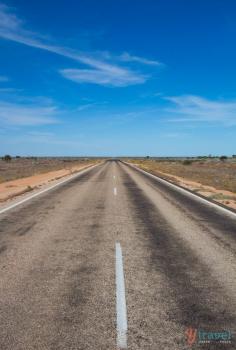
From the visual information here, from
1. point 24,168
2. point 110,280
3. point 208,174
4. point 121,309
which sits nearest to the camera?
point 121,309

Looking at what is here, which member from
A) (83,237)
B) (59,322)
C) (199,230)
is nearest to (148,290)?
(59,322)

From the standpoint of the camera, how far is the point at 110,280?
641 centimetres

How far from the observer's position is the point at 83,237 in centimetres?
975

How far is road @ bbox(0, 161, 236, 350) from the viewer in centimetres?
452

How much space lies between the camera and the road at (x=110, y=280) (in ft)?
14.8

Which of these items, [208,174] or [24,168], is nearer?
[208,174]

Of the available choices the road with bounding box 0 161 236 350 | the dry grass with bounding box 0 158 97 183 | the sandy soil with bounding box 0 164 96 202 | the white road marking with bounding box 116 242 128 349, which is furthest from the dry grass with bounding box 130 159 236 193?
the white road marking with bounding box 116 242 128 349

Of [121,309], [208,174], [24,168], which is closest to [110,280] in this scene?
[121,309]

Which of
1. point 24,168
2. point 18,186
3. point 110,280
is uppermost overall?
point 110,280

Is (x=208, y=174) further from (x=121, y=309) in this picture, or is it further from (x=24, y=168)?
(x=121, y=309)

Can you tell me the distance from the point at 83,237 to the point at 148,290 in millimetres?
4039

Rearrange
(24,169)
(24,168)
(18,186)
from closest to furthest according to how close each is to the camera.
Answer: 1. (18,186)
2. (24,169)
3. (24,168)

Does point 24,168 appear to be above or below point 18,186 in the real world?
below

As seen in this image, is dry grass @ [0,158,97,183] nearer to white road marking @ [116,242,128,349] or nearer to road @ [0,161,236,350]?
road @ [0,161,236,350]
